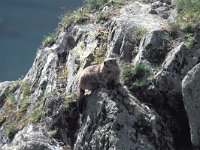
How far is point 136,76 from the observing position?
1034 cm

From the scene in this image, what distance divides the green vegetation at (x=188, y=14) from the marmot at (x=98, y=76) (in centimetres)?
189

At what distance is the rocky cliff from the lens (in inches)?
371

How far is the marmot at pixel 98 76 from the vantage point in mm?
9750

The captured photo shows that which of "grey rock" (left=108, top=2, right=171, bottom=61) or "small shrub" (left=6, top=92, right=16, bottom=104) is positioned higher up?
"grey rock" (left=108, top=2, right=171, bottom=61)

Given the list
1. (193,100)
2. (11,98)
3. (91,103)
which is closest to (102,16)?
(11,98)

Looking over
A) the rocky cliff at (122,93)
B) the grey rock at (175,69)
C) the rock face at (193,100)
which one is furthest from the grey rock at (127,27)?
the rock face at (193,100)

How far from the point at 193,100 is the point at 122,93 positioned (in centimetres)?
120

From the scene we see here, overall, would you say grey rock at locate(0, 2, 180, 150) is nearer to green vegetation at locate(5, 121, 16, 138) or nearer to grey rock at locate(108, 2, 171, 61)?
grey rock at locate(108, 2, 171, 61)

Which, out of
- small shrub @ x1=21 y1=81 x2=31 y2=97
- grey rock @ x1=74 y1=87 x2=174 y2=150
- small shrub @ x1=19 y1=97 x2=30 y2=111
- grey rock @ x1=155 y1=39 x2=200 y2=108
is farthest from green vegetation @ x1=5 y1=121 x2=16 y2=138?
grey rock @ x1=155 y1=39 x2=200 y2=108

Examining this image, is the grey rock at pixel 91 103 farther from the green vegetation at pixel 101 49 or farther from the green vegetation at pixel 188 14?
the green vegetation at pixel 188 14

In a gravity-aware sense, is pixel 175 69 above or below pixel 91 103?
above

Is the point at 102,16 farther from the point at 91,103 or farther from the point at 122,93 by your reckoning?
the point at 122,93

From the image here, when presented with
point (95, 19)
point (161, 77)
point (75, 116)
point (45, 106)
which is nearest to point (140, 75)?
point (161, 77)

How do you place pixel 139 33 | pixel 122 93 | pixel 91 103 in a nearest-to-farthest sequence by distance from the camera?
1. pixel 122 93
2. pixel 91 103
3. pixel 139 33
